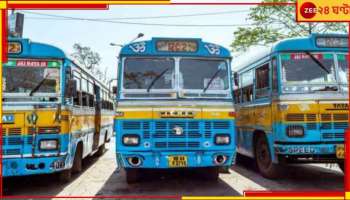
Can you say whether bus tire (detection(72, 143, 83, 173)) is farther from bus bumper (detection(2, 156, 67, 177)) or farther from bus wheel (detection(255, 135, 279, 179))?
bus wheel (detection(255, 135, 279, 179))

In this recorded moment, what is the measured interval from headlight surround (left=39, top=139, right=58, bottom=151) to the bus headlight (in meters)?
4.70

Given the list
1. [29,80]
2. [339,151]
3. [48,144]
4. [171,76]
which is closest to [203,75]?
[171,76]

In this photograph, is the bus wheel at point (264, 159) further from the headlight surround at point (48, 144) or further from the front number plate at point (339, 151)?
the headlight surround at point (48, 144)

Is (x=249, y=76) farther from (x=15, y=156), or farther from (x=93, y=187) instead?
(x=15, y=156)

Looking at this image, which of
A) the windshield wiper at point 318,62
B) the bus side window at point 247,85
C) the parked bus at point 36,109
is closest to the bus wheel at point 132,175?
the parked bus at point 36,109

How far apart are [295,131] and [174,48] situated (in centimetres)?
302

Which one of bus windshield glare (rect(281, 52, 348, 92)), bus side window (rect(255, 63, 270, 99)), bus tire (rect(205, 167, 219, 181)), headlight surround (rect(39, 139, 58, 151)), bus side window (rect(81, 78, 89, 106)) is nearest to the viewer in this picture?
headlight surround (rect(39, 139, 58, 151))

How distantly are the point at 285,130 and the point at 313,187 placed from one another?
1.40 meters

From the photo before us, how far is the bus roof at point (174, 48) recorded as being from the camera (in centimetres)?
716

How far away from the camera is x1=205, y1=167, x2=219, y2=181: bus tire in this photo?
7803 mm

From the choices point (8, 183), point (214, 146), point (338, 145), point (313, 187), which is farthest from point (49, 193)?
point (338, 145)

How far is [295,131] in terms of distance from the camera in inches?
285

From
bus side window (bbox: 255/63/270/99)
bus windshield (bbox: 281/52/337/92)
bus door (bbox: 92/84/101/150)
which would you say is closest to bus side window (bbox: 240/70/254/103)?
bus side window (bbox: 255/63/270/99)

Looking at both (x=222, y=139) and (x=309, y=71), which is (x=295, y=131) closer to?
(x=309, y=71)
